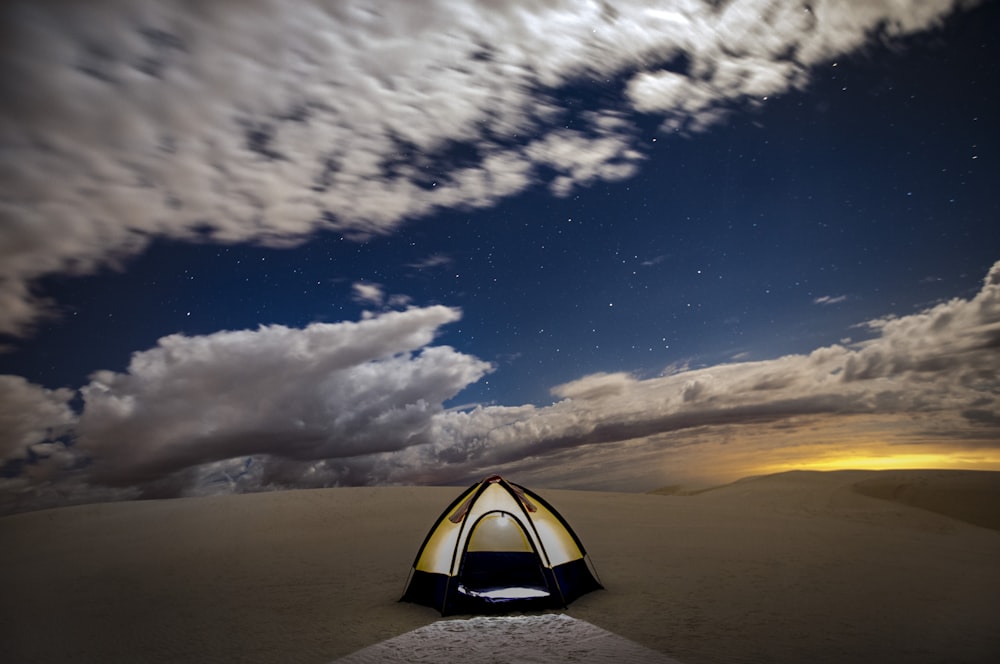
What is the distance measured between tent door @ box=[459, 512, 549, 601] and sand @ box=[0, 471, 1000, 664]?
1188mm

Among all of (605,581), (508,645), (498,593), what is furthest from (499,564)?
(508,645)

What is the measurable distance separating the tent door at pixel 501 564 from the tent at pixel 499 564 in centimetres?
2

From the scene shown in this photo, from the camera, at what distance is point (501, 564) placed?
13352 millimetres

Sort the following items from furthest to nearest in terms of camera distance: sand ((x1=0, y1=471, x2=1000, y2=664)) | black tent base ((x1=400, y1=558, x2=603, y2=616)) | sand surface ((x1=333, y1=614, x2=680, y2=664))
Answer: black tent base ((x1=400, y1=558, x2=603, y2=616)) < sand ((x1=0, y1=471, x2=1000, y2=664)) < sand surface ((x1=333, y1=614, x2=680, y2=664))

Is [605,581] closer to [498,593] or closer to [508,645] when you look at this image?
[498,593]

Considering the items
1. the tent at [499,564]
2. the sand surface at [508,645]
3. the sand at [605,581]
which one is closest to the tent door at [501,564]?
the tent at [499,564]

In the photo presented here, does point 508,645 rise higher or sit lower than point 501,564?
lower

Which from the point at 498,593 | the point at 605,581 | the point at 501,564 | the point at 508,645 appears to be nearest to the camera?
the point at 508,645

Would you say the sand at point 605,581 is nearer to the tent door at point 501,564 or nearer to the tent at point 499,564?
the tent at point 499,564

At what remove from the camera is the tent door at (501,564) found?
11984 millimetres

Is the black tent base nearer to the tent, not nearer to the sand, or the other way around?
the tent

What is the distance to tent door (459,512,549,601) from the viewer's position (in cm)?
1198

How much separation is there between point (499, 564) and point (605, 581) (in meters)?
2.58

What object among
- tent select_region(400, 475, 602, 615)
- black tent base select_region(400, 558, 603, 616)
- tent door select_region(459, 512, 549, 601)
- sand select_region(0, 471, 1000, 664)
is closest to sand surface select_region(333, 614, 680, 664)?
sand select_region(0, 471, 1000, 664)
